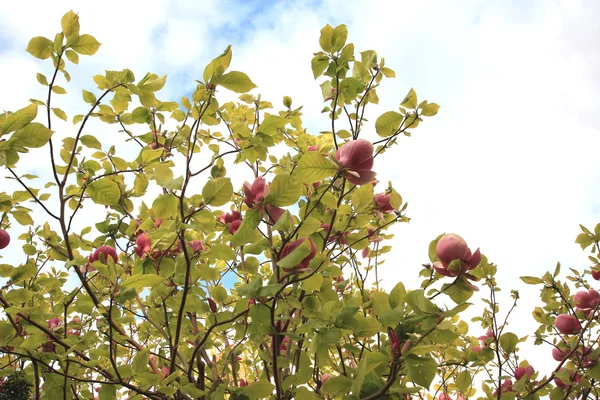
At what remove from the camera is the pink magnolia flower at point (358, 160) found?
1.11 metres

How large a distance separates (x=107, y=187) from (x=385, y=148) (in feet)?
4.16

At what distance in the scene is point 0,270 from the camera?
1685 millimetres

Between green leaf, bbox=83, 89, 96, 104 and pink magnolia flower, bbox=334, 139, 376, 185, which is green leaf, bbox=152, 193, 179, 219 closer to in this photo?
pink magnolia flower, bbox=334, 139, 376, 185

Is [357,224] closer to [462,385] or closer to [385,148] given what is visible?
[385,148]

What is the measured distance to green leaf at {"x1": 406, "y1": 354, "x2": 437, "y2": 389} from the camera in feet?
3.44

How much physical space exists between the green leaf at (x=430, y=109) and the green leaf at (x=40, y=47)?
4.56 ft

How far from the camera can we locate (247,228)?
42.5 inches

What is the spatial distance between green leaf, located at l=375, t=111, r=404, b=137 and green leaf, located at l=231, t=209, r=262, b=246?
Result: 0.72 m

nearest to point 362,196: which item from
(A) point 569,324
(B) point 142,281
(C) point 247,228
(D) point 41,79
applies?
(C) point 247,228

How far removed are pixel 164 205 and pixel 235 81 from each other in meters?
0.41

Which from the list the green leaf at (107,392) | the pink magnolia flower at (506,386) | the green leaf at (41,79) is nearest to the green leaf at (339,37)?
the green leaf at (41,79)

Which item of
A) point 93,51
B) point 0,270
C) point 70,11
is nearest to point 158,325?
point 0,270

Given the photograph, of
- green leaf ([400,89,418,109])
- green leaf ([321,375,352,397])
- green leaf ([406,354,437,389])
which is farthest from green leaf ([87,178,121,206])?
green leaf ([400,89,418,109])

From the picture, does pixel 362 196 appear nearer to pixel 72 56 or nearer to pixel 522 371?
pixel 72 56
